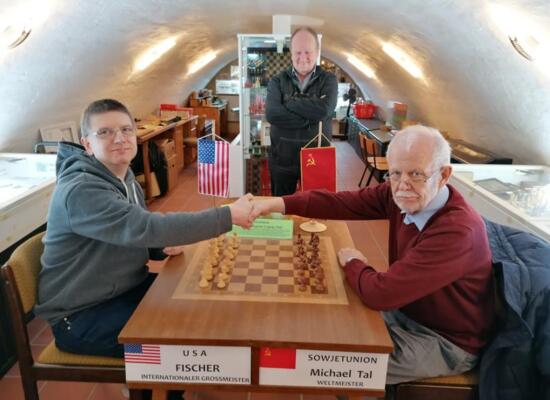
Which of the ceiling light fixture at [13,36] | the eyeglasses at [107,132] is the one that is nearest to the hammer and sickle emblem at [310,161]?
the eyeglasses at [107,132]

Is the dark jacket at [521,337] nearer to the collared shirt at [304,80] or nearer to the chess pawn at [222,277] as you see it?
the chess pawn at [222,277]

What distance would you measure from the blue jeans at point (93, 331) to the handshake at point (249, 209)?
20.6 inches

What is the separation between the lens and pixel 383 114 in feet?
26.7

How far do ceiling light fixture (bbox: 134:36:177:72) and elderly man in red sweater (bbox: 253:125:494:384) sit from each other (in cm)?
423

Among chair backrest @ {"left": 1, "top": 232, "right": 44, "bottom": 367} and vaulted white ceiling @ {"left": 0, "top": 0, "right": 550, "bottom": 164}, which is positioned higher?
vaulted white ceiling @ {"left": 0, "top": 0, "right": 550, "bottom": 164}

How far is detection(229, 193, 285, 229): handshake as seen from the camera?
5.00 feet

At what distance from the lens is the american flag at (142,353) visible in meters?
1.18

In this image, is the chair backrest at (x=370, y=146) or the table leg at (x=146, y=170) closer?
the table leg at (x=146, y=170)

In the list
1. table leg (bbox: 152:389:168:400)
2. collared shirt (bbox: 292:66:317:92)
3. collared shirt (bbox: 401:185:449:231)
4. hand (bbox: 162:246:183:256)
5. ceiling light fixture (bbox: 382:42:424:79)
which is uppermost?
ceiling light fixture (bbox: 382:42:424:79)

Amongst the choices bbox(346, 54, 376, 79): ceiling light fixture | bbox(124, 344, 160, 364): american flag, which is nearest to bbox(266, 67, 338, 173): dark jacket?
bbox(124, 344, 160, 364): american flag

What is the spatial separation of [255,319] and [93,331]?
2.03ft

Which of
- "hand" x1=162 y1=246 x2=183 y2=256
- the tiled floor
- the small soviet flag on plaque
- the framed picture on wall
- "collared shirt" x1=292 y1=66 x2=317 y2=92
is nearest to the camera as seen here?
"hand" x1=162 y1=246 x2=183 y2=256

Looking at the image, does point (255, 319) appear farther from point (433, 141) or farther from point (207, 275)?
point (433, 141)

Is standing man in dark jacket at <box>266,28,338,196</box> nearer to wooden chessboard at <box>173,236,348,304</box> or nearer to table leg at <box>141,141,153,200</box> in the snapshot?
wooden chessboard at <box>173,236,348,304</box>
